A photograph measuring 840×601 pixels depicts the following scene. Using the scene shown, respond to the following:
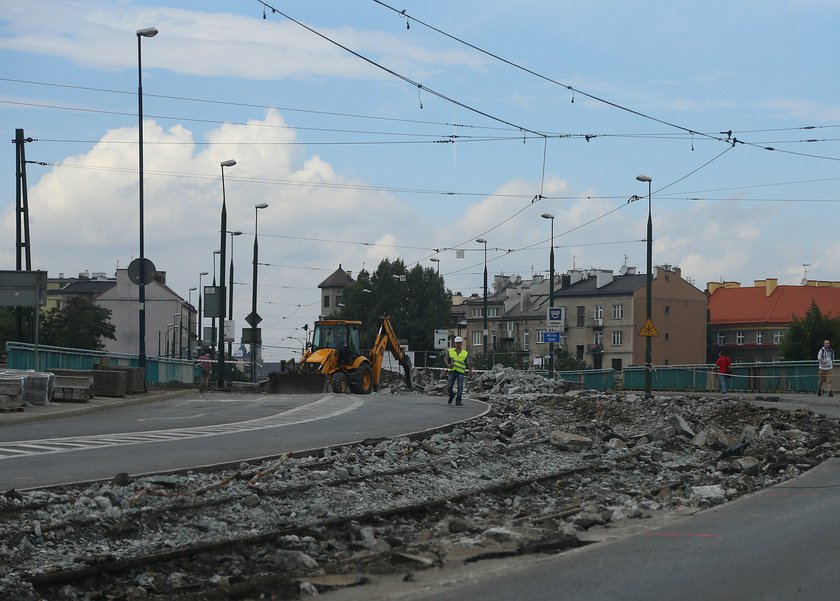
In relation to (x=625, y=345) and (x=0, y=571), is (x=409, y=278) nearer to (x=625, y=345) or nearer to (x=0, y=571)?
(x=625, y=345)

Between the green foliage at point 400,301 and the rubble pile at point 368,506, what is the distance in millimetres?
101701

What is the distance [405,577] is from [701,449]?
41.9 feet

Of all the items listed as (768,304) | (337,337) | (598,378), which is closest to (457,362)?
(337,337)

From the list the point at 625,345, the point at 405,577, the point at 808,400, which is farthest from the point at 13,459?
the point at 625,345

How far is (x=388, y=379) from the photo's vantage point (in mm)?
60688

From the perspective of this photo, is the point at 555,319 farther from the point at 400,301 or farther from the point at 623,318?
the point at 400,301

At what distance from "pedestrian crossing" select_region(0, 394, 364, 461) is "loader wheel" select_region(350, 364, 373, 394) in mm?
14778

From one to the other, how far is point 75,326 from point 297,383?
174 feet

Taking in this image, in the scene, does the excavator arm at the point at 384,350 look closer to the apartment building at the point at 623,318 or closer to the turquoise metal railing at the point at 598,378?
the turquoise metal railing at the point at 598,378

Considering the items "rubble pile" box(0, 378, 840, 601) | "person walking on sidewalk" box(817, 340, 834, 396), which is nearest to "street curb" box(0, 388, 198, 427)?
"rubble pile" box(0, 378, 840, 601)

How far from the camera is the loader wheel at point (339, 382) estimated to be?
1665 inches

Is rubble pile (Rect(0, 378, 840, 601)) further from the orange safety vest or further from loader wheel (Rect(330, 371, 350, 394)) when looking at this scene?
loader wheel (Rect(330, 371, 350, 394))

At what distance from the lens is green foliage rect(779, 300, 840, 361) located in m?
94.6

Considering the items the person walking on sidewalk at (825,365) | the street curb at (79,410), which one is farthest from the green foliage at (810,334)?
the street curb at (79,410)
